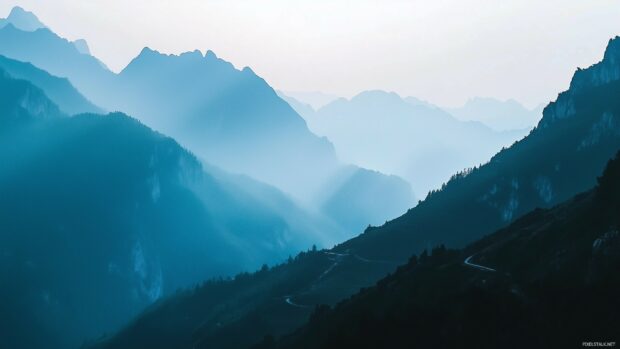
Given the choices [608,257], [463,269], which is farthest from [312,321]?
[608,257]

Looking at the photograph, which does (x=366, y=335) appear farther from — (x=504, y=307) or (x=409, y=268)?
(x=409, y=268)

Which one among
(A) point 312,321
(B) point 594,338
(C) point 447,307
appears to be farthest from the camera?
(A) point 312,321

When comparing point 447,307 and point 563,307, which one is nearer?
point 563,307

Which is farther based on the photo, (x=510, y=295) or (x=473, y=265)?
(x=473, y=265)

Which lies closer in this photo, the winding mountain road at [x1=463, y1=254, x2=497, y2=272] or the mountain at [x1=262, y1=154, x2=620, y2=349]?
the mountain at [x1=262, y1=154, x2=620, y2=349]

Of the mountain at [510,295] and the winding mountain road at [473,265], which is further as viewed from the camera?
the winding mountain road at [473,265]

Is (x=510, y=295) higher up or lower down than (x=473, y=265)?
lower down

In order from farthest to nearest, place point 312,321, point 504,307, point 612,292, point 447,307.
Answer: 1. point 312,321
2. point 447,307
3. point 504,307
4. point 612,292

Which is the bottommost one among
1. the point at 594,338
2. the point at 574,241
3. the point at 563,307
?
the point at 594,338
